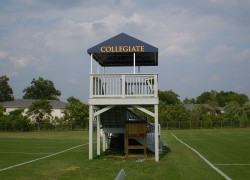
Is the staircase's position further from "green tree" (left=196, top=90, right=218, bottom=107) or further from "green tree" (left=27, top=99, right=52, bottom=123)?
"green tree" (left=196, top=90, right=218, bottom=107)

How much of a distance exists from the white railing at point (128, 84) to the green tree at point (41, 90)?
104 m

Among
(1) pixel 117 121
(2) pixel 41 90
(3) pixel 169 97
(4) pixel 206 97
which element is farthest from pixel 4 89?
(1) pixel 117 121

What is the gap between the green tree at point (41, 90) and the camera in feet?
389

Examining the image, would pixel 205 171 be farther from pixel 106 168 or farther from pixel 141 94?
pixel 141 94

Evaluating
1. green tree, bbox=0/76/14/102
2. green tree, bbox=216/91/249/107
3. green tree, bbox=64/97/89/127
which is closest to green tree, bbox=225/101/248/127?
green tree, bbox=64/97/89/127

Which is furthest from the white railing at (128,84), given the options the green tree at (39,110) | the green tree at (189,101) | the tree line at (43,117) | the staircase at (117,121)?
the green tree at (189,101)

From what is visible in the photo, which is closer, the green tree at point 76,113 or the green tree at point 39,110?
the green tree at point 76,113

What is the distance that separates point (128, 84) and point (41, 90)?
106179 mm

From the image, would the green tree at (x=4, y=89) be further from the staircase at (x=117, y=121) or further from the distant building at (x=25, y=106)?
the staircase at (x=117, y=121)

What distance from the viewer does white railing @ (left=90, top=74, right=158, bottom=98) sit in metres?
15.6

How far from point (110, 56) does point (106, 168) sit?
7361 mm

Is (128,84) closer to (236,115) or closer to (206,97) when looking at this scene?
(236,115)

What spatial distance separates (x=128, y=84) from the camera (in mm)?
15883

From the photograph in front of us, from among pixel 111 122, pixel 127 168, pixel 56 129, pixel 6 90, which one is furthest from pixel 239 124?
pixel 6 90
